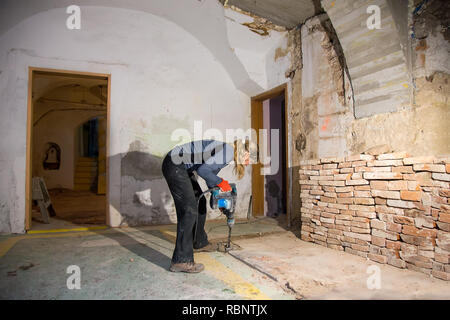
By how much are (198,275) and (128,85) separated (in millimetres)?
3905

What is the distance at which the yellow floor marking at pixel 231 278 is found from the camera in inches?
86.1

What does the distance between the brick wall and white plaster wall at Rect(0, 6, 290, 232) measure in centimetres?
259

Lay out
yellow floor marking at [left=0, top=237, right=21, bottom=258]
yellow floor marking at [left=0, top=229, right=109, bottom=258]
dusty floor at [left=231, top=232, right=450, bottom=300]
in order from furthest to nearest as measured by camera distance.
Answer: yellow floor marking at [left=0, top=229, right=109, bottom=258], yellow floor marking at [left=0, top=237, right=21, bottom=258], dusty floor at [left=231, top=232, right=450, bottom=300]

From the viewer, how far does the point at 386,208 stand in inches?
116

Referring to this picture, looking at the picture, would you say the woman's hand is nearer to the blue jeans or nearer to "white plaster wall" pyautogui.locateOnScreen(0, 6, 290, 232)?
the blue jeans

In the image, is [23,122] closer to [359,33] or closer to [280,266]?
[280,266]

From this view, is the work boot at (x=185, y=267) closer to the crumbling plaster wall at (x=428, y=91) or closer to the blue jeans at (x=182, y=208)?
the blue jeans at (x=182, y=208)

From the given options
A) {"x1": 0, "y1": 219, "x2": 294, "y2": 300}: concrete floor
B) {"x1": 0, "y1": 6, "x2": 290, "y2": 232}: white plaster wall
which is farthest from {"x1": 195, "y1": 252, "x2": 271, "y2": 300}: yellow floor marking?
{"x1": 0, "y1": 6, "x2": 290, "y2": 232}: white plaster wall

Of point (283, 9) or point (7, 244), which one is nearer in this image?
point (7, 244)

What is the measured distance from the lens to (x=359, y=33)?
3.58 meters

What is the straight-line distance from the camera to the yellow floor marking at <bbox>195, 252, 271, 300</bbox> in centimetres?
219

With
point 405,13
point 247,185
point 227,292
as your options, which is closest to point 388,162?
point 405,13

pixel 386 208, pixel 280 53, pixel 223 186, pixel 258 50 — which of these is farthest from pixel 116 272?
pixel 258 50

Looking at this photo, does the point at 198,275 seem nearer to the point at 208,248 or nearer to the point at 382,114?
the point at 208,248
